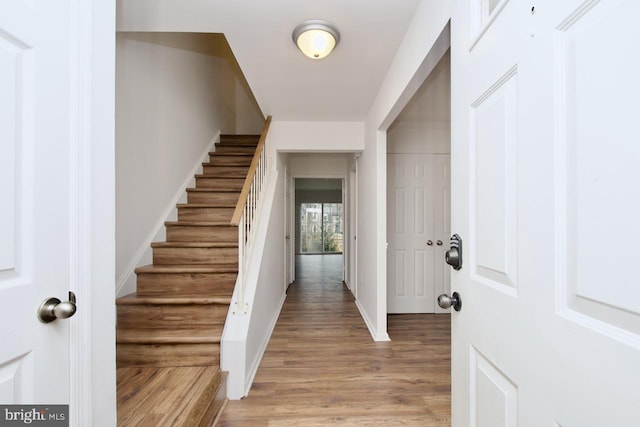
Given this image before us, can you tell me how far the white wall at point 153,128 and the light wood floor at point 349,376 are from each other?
4.82 feet

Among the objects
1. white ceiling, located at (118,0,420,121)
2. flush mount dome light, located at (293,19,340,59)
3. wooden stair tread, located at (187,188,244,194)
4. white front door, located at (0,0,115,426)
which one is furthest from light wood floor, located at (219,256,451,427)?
white ceiling, located at (118,0,420,121)

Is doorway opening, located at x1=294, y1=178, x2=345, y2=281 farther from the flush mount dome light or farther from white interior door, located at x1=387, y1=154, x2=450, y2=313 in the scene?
→ the flush mount dome light

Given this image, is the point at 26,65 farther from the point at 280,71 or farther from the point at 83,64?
the point at 280,71

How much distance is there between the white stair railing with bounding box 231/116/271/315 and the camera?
2.11 m

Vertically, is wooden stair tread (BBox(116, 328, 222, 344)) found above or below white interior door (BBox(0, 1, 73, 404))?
below

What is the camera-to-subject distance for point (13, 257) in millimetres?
748

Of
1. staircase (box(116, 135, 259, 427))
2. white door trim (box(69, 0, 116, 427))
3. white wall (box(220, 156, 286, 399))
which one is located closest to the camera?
white door trim (box(69, 0, 116, 427))

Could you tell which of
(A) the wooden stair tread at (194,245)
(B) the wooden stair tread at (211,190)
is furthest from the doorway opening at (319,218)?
(A) the wooden stair tread at (194,245)

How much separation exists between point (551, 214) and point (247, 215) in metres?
2.24

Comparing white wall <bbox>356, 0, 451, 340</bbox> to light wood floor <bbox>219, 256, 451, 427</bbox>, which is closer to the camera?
white wall <bbox>356, 0, 451, 340</bbox>

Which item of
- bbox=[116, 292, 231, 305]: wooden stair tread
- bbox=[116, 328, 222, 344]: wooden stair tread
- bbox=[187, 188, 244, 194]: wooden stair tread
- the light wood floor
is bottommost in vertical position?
the light wood floor

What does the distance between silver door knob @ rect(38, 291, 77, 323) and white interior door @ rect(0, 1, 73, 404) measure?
0.05 feet

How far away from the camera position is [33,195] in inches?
31.2

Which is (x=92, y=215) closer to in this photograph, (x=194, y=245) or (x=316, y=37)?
(x=316, y=37)
